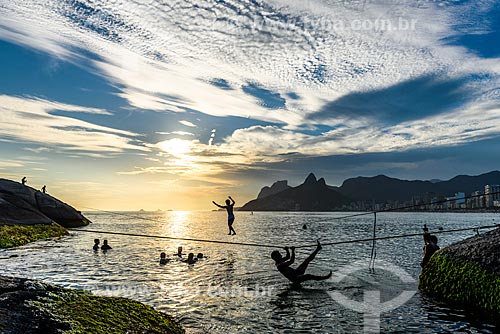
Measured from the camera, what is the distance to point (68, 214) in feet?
224

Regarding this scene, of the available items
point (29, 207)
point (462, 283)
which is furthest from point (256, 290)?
point (29, 207)

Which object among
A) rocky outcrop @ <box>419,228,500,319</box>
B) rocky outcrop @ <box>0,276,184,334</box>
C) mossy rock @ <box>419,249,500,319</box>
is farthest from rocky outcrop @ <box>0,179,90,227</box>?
rocky outcrop @ <box>419,228,500,319</box>

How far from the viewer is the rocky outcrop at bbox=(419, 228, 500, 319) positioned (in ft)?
44.4

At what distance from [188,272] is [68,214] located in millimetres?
51948

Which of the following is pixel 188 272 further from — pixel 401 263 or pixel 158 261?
pixel 401 263

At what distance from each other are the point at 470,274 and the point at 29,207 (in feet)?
182

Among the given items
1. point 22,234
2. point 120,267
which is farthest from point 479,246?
point 22,234

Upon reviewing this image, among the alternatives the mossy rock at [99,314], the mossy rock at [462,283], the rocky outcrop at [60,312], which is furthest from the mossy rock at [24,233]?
the mossy rock at [462,283]

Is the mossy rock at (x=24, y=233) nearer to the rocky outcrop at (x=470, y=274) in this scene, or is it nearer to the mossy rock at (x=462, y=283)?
the mossy rock at (x=462, y=283)

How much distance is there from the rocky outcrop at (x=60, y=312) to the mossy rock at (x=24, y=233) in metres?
35.0

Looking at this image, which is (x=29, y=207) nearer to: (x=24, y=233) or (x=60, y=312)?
(x=24, y=233)

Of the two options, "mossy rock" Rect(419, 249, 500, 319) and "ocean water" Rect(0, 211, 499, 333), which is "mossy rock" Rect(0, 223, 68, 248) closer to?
"ocean water" Rect(0, 211, 499, 333)

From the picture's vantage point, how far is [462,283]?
1506 cm

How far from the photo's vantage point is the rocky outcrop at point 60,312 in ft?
20.6
